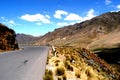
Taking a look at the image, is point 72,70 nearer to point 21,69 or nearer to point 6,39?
point 21,69

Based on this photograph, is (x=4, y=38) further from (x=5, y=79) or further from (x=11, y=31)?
(x=5, y=79)

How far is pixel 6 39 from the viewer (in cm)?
5759

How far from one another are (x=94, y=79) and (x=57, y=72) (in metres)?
2.08

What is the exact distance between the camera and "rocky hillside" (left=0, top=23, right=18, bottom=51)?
5322 centimetres

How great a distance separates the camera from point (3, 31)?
57438mm

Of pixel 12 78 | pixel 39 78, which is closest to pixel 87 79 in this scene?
pixel 39 78

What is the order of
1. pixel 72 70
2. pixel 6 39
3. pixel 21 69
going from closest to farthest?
pixel 21 69 < pixel 72 70 < pixel 6 39

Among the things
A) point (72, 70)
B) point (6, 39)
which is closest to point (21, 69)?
point (72, 70)

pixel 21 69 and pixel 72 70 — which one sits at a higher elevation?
pixel 21 69

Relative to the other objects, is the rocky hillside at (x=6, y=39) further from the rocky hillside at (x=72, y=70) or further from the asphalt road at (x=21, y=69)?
the asphalt road at (x=21, y=69)

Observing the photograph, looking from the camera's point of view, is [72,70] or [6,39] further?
[6,39]

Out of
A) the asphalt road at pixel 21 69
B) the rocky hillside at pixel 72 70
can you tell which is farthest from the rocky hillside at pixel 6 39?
the asphalt road at pixel 21 69

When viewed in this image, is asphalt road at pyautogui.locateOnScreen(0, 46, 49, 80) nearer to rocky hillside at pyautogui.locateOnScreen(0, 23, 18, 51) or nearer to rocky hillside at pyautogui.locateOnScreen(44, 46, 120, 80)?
rocky hillside at pyautogui.locateOnScreen(44, 46, 120, 80)

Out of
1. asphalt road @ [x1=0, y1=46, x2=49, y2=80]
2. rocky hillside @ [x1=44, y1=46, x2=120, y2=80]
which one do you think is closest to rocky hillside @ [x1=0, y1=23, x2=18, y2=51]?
rocky hillside @ [x1=44, y1=46, x2=120, y2=80]
